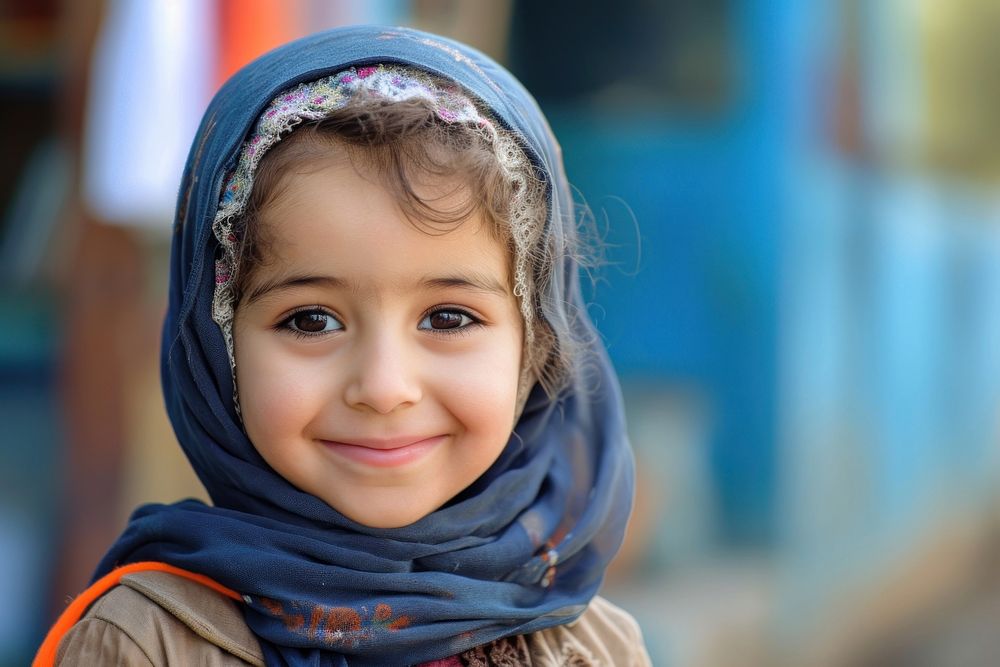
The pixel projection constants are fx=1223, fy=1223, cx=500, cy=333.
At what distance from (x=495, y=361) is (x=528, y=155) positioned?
27cm

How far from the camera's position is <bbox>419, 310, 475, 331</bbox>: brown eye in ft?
4.71

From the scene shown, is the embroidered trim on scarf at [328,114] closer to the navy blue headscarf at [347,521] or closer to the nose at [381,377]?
the navy blue headscarf at [347,521]

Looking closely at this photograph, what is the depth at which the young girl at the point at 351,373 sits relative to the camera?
1.39 metres

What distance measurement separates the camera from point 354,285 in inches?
54.4

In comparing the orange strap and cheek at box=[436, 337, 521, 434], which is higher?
cheek at box=[436, 337, 521, 434]

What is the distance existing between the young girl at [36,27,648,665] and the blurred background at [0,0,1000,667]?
4.33 feet

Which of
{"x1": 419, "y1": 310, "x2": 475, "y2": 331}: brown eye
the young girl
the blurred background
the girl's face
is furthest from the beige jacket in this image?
the blurred background

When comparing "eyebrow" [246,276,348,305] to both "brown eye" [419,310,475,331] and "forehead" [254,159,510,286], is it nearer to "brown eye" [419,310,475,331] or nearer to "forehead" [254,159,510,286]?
"forehead" [254,159,510,286]

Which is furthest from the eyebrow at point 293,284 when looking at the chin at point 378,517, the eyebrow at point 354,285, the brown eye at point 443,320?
the chin at point 378,517

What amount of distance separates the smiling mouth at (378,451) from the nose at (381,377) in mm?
50

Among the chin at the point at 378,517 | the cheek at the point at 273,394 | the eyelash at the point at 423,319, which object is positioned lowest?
the chin at the point at 378,517

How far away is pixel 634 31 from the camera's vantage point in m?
3.98

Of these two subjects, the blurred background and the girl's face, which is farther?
the blurred background

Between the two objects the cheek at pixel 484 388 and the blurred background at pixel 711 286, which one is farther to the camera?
the blurred background at pixel 711 286
